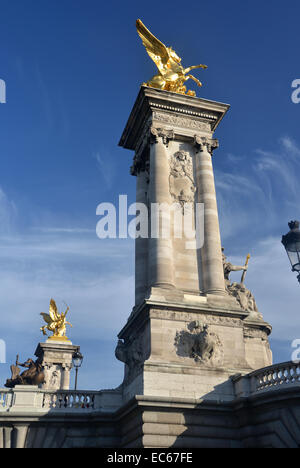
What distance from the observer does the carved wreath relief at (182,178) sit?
23719 millimetres

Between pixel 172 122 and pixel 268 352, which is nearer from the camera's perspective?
pixel 172 122

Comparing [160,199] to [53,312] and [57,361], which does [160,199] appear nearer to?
[57,361]

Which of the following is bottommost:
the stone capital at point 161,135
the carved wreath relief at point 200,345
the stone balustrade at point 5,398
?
the stone balustrade at point 5,398

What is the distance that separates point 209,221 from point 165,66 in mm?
9789

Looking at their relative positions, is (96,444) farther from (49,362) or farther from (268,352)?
(49,362)

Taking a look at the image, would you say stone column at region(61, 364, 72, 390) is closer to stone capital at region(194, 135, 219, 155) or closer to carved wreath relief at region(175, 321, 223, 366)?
carved wreath relief at region(175, 321, 223, 366)

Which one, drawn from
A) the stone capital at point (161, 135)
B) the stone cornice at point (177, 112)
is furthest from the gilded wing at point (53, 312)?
the stone capital at point (161, 135)

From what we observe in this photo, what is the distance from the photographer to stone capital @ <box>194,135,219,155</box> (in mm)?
25172

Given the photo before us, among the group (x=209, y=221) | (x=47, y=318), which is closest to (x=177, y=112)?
(x=209, y=221)

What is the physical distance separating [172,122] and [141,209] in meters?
4.76

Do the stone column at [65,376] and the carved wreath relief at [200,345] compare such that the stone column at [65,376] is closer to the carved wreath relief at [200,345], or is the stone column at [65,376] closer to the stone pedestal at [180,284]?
the stone pedestal at [180,284]

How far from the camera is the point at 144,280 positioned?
24.0 m

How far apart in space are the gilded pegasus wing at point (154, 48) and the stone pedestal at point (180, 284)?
3.07 m

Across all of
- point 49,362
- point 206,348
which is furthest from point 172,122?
point 49,362
